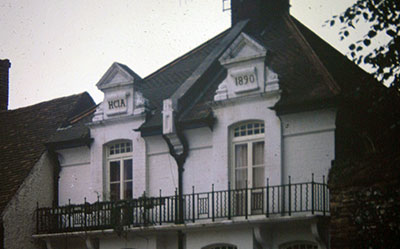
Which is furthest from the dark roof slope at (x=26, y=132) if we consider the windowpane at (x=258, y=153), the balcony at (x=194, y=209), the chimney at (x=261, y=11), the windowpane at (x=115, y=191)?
the windowpane at (x=258, y=153)

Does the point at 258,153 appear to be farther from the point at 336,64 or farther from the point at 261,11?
the point at 261,11

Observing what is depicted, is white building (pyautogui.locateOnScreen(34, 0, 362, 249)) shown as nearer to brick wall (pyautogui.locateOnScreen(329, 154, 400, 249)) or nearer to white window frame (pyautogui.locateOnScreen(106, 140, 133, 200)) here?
white window frame (pyautogui.locateOnScreen(106, 140, 133, 200))

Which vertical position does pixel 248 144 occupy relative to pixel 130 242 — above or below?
above

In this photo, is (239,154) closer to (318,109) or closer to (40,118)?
(318,109)

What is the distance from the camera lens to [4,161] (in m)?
33.5

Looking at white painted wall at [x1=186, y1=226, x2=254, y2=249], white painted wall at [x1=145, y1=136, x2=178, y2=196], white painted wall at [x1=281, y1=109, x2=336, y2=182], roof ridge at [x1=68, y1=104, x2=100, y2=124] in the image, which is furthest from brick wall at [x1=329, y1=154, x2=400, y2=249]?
roof ridge at [x1=68, y1=104, x2=100, y2=124]

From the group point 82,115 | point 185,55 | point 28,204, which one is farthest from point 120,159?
point 185,55

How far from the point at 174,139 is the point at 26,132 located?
27.0ft

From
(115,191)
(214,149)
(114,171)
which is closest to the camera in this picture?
(214,149)

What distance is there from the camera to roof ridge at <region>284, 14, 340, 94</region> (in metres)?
25.8

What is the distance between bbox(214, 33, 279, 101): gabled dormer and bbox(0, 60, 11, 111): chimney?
1284 centimetres

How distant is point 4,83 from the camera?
125 ft

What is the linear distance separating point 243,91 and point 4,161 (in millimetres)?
10513

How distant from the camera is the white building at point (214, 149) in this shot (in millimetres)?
26312
